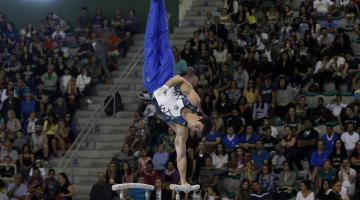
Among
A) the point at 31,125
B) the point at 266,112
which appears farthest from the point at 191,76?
the point at 31,125

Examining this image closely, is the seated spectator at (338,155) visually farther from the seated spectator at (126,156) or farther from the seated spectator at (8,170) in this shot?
the seated spectator at (8,170)

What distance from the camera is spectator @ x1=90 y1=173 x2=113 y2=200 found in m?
18.0

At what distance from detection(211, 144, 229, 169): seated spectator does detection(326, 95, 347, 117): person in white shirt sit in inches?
87.7

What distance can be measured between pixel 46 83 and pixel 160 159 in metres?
4.36

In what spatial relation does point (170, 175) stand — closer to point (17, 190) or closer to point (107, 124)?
point (17, 190)

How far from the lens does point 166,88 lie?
450 inches

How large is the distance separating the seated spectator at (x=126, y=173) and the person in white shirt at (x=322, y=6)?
5.81 meters

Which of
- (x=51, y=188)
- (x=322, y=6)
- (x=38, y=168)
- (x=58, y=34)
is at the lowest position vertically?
(x=51, y=188)

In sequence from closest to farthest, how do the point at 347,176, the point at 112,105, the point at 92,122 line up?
the point at 347,176 < the point at 92,122 < the point at 112,105

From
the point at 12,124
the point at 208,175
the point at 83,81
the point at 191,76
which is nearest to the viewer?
the point at 208,175

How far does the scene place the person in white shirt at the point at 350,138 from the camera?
58.9 ft

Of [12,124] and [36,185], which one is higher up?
[12,124]

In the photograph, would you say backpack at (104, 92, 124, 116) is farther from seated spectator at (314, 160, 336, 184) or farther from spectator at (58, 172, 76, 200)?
seated spectator at (314, 160, 336, 184)

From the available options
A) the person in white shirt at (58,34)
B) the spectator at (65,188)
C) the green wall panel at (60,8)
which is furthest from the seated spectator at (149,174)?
the green wall panel at (60,8)
